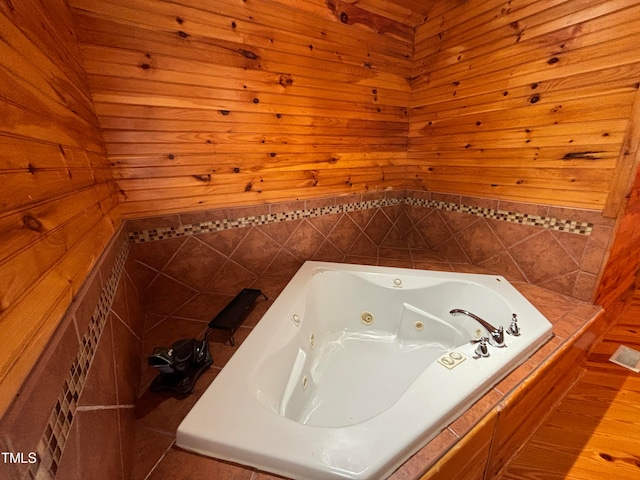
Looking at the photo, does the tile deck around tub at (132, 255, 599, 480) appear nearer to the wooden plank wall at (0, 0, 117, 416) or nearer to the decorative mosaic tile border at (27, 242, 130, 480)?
the decorative mosaic tile border at (27, 242, 130, 480)

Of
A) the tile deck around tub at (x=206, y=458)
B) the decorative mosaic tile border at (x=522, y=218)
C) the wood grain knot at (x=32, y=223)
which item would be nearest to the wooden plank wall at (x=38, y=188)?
the wood grain knot at (x=32, y=223)

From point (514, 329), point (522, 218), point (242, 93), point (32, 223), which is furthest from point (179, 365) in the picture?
point (522, 218)

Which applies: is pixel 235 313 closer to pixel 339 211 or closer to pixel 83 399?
pixel 83 399

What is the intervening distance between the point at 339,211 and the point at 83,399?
183 cm

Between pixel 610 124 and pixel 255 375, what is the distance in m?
2.04

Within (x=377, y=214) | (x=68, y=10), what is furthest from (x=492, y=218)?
(x=68, y=10)

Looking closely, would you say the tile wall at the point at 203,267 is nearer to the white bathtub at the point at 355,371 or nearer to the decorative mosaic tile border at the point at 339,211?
the decorative mosaic tile border at the point at 339,211

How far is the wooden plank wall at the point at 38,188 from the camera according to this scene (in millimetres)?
415

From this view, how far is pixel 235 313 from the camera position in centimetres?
133

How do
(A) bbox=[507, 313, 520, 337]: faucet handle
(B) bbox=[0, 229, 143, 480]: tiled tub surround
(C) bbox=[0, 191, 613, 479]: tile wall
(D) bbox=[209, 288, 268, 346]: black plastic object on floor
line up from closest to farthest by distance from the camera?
(B) bbox=[0, 229, 143, 480]: tiled tub surround < (C) bbox=[0, 191, 613, 479]: tile wall < (A) bbox=[507, 313, 520, 337]: faucet handle < (D) bbox=[209, 288, 268, 346]: black plastic object on floor

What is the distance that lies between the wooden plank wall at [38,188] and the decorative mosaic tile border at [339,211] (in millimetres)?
500

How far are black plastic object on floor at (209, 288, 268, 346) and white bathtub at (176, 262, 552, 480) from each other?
17cm

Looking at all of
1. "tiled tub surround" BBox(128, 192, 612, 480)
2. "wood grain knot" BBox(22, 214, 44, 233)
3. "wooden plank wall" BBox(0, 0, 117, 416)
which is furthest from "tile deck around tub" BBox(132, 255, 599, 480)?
"wood grain knot" BBox(22, 214, 44, 233)

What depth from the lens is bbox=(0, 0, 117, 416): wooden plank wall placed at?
42 centimetres
